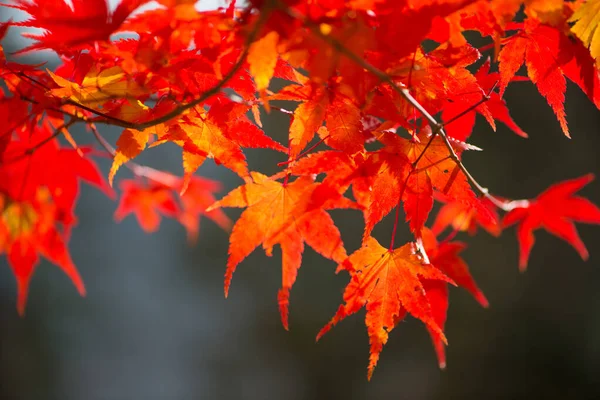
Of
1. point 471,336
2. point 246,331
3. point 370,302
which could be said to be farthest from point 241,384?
point 370,302

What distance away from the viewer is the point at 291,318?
3500 mm

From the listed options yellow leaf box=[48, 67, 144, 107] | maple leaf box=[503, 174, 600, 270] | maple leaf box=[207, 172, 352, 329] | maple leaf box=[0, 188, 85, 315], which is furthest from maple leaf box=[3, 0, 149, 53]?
maple leaf box=[503, 174, 600, 270]

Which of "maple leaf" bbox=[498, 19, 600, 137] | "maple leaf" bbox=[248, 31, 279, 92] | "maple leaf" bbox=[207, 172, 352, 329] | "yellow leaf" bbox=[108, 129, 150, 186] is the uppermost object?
"maple leaf" bbox=[248, 31, 279, 92]

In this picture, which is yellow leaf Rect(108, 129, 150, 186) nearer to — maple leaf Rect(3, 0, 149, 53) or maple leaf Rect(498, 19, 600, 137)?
maple leaf Rect(3, 0, 149, 53)

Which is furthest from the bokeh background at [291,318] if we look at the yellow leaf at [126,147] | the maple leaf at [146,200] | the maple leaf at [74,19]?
the maple leaf at [74,19]

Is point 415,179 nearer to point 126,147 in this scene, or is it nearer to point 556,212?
point 126,147

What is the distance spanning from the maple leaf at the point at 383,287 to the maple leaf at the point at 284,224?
0.04 metres

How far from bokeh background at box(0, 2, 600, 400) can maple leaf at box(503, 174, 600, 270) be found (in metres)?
1.81

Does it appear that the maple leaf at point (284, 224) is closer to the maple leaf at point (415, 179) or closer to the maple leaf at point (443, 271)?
the maple leaf at point (415, 179)

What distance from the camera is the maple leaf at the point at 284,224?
2.22 feet

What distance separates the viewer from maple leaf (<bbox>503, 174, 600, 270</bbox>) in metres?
1.11

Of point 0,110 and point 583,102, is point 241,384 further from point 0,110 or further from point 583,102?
point 0,110

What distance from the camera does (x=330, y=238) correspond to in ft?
2.23

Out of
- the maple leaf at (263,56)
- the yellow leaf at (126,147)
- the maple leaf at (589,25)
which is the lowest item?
the yellow leaf at (126,147)
